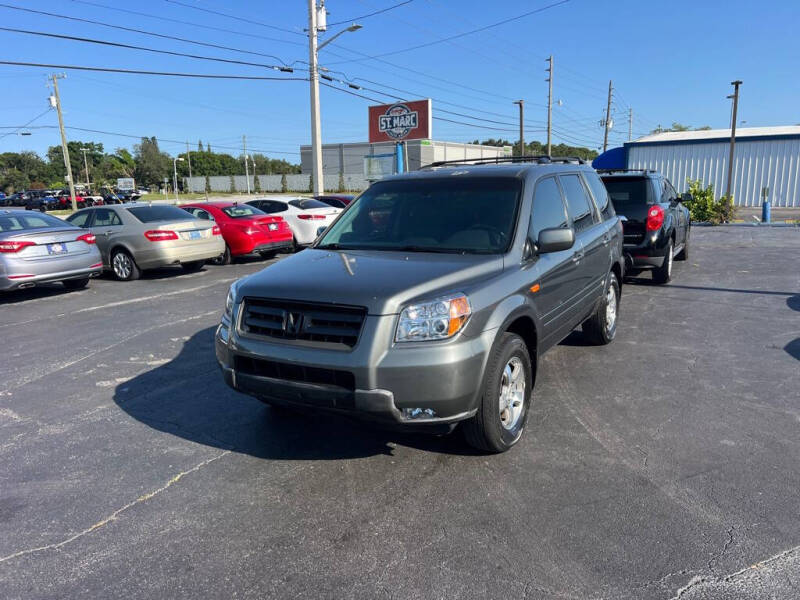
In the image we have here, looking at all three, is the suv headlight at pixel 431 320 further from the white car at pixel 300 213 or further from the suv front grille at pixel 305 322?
the white car at pixel 300 213

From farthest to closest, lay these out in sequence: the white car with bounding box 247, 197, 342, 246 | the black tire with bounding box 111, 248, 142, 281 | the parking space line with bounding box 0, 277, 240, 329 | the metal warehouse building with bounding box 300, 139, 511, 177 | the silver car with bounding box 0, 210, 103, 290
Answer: the metal warehouse building with bounding box 300, 139, 511, 177, the white car with bounding box 247, 197, 342, 246, the black tire with bounding box 111, 248, 142, 281, the silver car with bounding box 0, 210, 103, 290, the parking space line with bounding box 0, 277, 240, 329

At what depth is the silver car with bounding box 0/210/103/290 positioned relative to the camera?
9172 mm

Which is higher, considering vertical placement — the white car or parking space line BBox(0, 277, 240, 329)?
the white car

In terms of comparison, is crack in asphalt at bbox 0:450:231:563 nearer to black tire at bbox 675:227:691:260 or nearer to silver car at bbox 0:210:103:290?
silver car at bbox 0:210:103:290

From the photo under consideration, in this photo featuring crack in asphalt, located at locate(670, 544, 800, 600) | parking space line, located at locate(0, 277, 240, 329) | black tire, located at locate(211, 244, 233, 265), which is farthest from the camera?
black tire, located at locate(211, 244, 233, 265)

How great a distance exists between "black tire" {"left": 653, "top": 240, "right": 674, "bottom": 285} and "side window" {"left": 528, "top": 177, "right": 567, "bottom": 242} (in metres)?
5.43

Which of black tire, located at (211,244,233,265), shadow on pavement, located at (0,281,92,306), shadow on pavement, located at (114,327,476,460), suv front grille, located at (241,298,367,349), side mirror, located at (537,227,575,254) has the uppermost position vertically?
side mirror, located at (537,227,575,254)

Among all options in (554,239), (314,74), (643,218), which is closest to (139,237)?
(643,218)

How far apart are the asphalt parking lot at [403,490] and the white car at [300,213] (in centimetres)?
931

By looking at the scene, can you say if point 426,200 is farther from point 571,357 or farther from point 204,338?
point 204,338

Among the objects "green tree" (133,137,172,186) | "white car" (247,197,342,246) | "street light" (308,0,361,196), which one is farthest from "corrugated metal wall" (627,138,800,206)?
"green tree" (133,137,172,186)

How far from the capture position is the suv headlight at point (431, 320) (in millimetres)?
3330

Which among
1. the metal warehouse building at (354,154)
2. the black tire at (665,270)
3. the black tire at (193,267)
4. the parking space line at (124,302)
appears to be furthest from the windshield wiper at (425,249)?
the metal warehouse building at (354,154)

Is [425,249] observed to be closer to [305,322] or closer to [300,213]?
[305,322]
